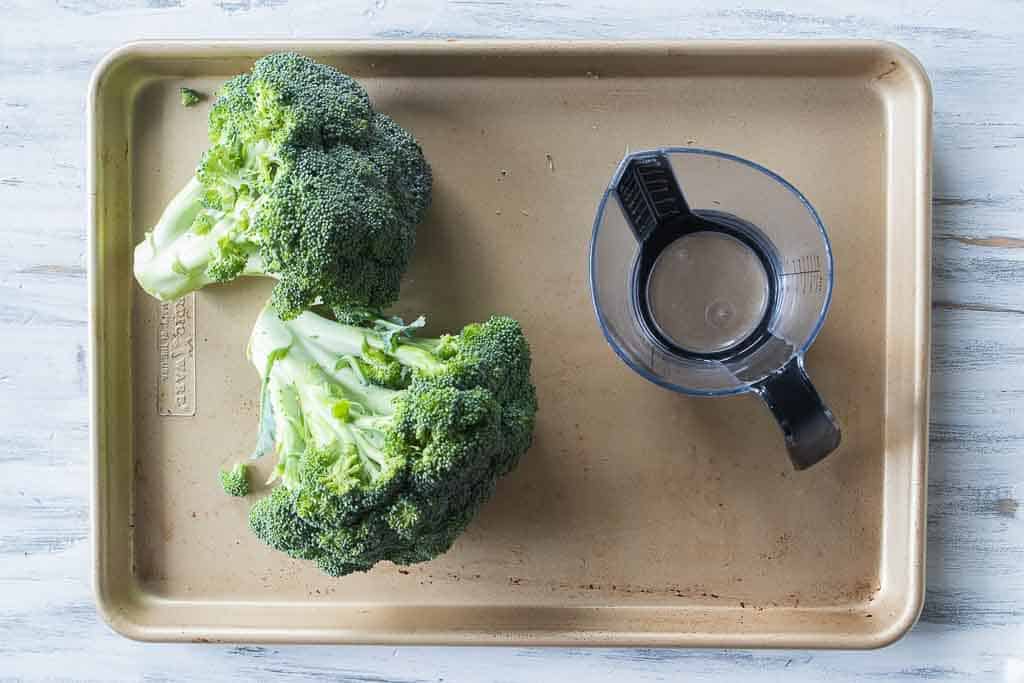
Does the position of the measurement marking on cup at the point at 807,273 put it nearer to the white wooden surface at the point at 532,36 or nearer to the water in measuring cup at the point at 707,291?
the water in measuring cup at the point at 707,291

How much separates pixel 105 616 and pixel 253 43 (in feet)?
2.77

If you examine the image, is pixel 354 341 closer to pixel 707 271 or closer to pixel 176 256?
pixel 176 256

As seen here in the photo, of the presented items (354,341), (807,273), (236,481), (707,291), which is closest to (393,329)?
(354,341)

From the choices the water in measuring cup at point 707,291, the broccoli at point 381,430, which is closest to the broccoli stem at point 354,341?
the broccoli at point 381,430

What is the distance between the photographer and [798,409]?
115 cm

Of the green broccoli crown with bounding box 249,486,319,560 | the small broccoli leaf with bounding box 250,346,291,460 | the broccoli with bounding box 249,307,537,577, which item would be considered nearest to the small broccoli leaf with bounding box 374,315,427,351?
the broccoli with bounding box 249,307,537,577

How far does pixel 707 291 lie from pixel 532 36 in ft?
1.51

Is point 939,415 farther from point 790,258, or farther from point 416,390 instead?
point 416,390

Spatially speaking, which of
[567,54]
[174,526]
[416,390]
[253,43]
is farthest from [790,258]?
[174,526]

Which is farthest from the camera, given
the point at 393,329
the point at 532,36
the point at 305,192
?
the point at 532,36

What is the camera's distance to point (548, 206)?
1.30m

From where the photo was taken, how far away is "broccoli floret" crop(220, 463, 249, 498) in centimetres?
128

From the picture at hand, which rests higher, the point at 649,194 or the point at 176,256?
the point at 649,194

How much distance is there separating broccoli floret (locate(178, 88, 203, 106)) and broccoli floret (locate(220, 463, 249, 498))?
0.53 metres
